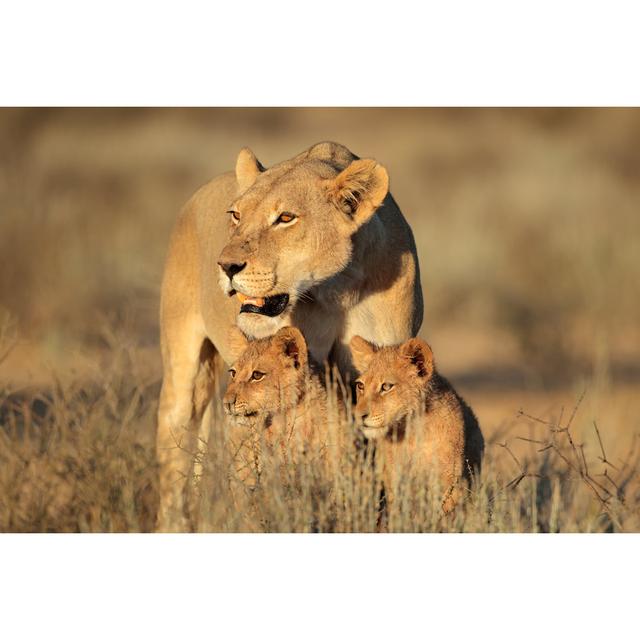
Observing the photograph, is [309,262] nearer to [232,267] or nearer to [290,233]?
[290,233]

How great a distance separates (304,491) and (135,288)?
8.67m

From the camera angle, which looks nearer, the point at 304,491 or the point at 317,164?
the point at 304,491

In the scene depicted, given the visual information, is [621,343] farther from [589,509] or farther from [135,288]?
[589,509]

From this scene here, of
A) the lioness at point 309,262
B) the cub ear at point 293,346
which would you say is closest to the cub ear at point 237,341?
the lioness at point 309,262

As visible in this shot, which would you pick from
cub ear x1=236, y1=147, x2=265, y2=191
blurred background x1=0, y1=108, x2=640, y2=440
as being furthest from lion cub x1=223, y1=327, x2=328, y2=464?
blurred background x1=0, y1=108, x2=640, y2=440

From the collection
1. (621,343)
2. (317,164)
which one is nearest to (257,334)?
(317,164)

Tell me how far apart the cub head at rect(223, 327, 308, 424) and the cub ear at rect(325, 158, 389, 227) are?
0.61 metres

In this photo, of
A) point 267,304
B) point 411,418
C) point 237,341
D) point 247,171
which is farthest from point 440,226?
point 411,418

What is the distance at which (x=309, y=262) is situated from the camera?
5.92 meters

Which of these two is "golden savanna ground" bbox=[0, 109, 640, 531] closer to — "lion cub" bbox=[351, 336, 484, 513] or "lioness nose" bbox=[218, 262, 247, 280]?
"lion cub" bbox=[351, 336, 484, 513]

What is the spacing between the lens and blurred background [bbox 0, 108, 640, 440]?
13.0 metres

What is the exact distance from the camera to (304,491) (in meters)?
Result: 5.46

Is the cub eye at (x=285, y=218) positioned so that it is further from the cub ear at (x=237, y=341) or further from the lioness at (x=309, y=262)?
the cub ear at (x=237, y=341)

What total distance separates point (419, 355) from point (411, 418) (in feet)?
0.83
